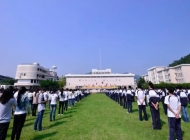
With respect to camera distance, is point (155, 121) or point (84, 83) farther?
point (84, 83)

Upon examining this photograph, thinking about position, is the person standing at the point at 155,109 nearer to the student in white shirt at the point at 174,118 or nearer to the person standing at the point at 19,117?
the student in white shirt at the point at 174,118

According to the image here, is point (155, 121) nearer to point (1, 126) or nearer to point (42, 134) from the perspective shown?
point (42, 134)

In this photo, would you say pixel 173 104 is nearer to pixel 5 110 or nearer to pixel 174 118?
pixel 174 118

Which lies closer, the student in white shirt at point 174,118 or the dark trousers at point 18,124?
the student in white shirt at point 174,118

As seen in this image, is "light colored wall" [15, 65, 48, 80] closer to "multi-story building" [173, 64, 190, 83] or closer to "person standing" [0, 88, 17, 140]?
"multi-story building" [173, 64, 190, 83]

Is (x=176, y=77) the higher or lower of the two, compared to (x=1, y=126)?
higher

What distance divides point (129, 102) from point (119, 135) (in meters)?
5.95

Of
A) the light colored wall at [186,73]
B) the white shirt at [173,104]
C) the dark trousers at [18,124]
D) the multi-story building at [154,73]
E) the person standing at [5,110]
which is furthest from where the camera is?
the multi-story building at [154,73]

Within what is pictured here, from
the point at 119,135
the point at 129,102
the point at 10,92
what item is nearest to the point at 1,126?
the point at 10,92

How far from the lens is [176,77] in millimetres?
78312

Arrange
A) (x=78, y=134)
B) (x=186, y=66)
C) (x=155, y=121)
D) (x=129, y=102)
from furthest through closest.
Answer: (x=186, y=66)
(x=129, y=102)
(x=155, y=121)
(x=78, y=134)

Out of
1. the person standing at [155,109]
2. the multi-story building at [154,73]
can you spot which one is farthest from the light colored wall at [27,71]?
the multi-story building at [154,73]

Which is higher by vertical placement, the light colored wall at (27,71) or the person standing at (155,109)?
the light colored wall at (27,71)

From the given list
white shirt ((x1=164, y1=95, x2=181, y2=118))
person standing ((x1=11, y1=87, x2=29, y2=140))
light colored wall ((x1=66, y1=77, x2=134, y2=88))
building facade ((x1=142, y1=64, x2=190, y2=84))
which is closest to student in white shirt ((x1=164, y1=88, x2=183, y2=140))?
white shirt ((x1=164, y1=95, x2=181, y2=118))
